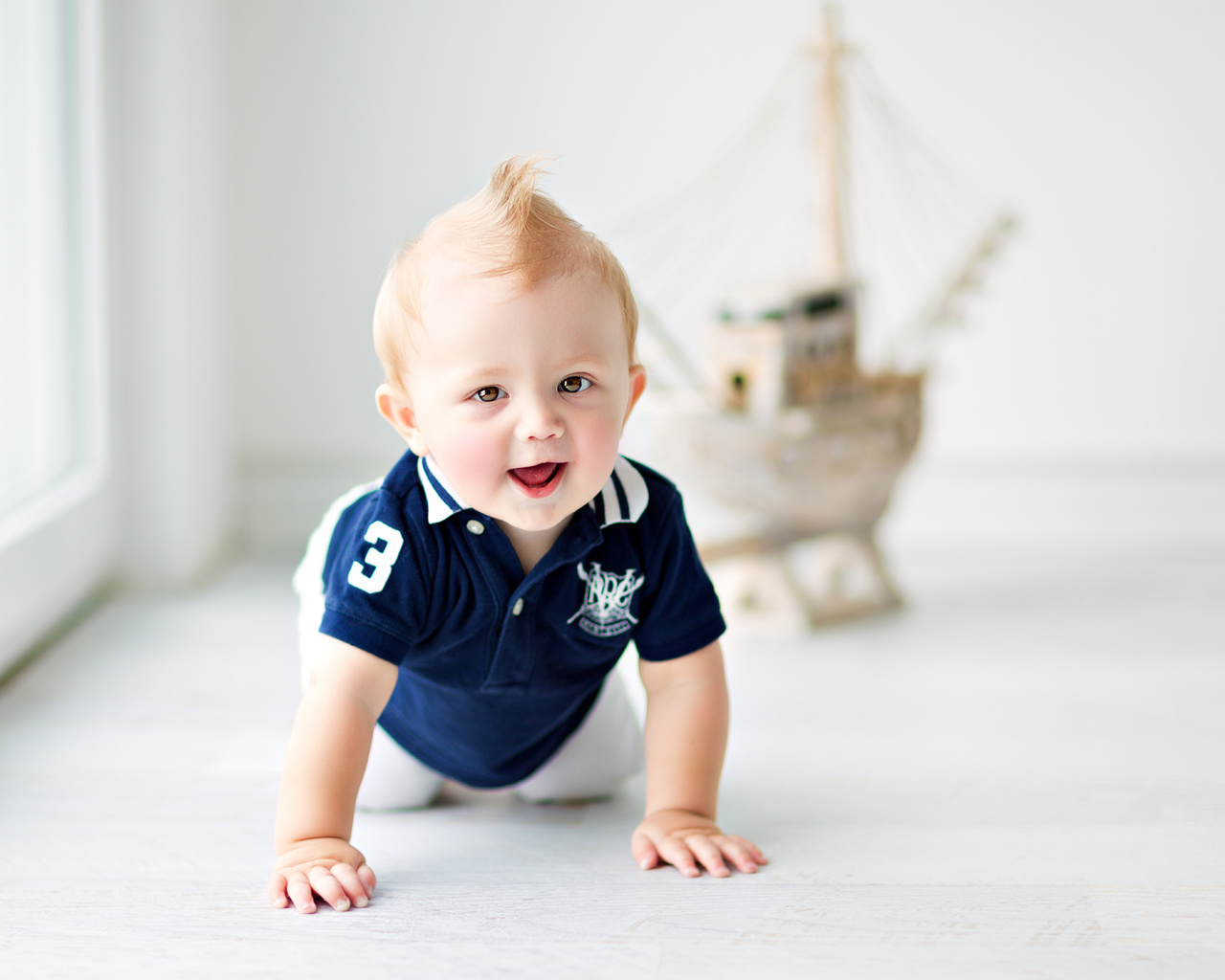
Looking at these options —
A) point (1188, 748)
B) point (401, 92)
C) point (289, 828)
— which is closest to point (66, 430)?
point (401, 92)

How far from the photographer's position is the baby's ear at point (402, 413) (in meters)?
0.76

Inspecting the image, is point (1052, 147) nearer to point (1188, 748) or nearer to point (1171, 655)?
point (1171, 655)

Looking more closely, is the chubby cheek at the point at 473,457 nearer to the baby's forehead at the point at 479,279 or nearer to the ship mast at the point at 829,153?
the baby's forehead at the point at 479,279

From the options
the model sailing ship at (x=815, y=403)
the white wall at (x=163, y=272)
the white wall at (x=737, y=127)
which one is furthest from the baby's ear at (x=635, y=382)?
the white wall at (x=737, y=127)

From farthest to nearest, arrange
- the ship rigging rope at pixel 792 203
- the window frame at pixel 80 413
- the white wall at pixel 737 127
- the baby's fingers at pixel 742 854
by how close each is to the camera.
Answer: the white wall at pixel 737 127, the ship rigging rope at pixel 792 203, the window frame at pixel 80 413, the baby's fingers at pixel 742 854

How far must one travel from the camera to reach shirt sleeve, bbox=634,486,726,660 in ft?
2.72

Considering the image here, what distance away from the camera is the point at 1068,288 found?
68.1 inches

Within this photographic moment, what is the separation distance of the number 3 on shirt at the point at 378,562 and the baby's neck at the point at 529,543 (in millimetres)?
74

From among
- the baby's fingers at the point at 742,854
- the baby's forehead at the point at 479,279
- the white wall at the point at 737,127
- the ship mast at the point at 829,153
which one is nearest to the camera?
the baby's forehead at the point at 479,279

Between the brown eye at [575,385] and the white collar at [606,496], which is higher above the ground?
the brown eye at [575,385]

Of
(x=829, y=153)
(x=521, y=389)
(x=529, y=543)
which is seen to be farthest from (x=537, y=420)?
(x=829, y=153)

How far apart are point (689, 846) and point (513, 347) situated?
0.35 metres

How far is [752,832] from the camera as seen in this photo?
88 cm

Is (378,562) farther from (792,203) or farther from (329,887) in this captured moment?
(792,203)
